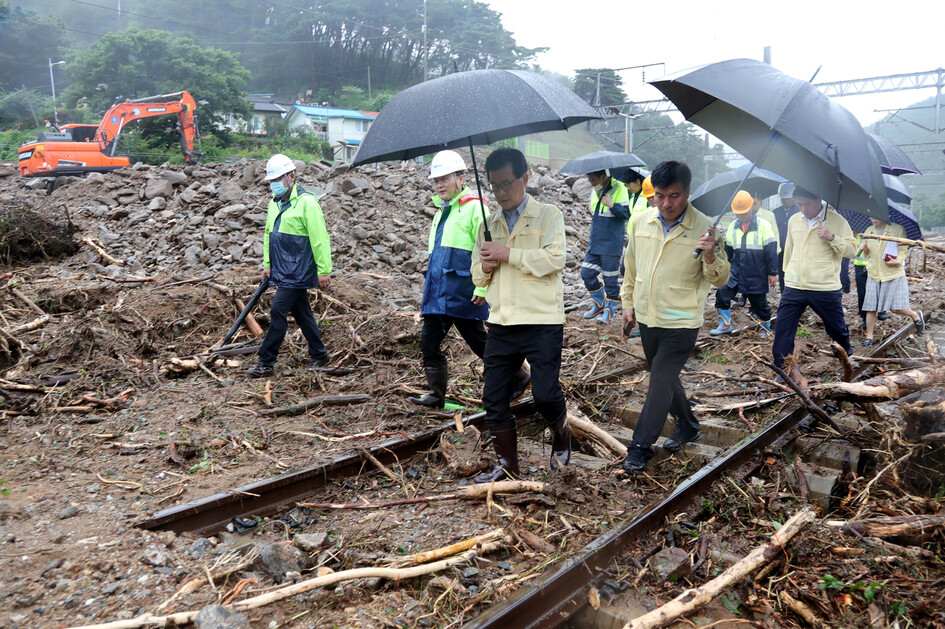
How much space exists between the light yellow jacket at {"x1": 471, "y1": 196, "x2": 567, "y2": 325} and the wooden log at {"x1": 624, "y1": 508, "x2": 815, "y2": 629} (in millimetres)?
1727

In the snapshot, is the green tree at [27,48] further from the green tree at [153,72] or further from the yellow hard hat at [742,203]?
the yellow hard hat at [742,203]

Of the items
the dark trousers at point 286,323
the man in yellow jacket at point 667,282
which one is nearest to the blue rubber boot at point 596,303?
the dark trousers at point 286,323

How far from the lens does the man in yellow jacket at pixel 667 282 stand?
429 cm

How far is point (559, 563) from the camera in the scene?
3324 millimetres

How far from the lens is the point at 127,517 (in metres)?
4.03

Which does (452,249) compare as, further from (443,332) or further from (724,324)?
(724,324)

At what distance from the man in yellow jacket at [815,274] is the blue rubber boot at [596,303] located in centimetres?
382

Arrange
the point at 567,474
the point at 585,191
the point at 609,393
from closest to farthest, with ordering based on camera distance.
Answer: the point at 567,474
the point at 609,393
the point at 585,191

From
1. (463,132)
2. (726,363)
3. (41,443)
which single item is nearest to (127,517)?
(41,443)

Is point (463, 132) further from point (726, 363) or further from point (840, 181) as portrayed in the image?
point (726, 363)

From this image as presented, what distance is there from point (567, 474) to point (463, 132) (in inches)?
89.3

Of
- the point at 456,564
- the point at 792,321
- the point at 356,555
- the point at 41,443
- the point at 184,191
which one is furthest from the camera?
the point at 184,191

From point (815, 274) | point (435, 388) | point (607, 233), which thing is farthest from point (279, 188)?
point (815, 274)

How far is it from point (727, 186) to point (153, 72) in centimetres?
3847
